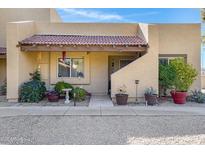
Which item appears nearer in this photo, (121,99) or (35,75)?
(121,99)

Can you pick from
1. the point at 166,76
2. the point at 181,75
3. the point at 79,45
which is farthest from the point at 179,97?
the point at 79,45

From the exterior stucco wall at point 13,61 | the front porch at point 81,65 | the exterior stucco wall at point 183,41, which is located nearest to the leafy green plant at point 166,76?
Result: the exterior stucco wall at point 183,41

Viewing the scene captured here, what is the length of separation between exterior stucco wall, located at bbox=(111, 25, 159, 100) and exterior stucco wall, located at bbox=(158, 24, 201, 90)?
2.42 m

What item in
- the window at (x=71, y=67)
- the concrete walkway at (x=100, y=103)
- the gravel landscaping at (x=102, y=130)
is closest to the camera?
the gravel landscaping at (x=102, y=130)

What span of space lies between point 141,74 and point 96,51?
2.91m

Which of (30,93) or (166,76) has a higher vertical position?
(166,76)

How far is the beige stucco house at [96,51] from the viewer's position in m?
13.1

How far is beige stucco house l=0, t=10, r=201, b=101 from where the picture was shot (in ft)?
42.8

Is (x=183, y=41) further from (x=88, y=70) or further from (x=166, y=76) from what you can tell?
(x=88, y=70)

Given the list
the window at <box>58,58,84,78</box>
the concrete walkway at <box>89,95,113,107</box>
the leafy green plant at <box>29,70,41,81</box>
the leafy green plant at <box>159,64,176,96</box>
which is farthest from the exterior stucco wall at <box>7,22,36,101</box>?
the leafy green plant at <box>159,64,176,96</box>

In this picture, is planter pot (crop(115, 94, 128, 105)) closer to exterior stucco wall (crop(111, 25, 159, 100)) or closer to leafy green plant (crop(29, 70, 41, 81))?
exterior stucco wall (crop(111, 25, 159, 100))

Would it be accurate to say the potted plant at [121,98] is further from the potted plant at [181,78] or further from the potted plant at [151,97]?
the potted plant at [181,78]

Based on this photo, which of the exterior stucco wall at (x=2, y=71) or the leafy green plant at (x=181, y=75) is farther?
the exterior stucco wall at (x=2, y=71)

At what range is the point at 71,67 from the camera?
53.5ft
